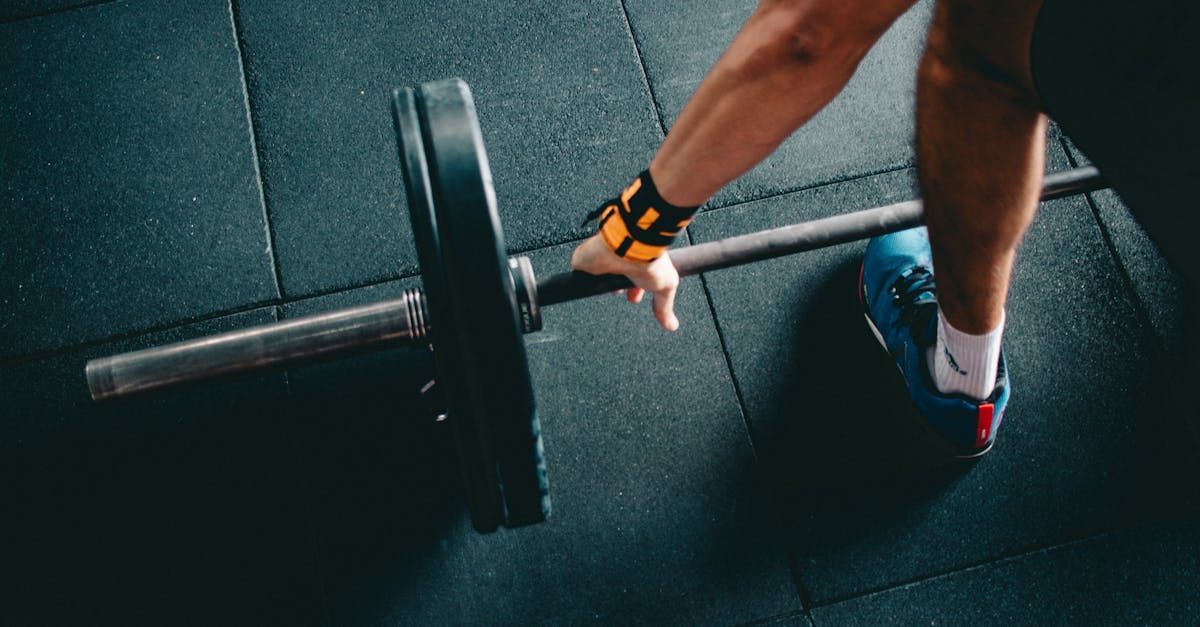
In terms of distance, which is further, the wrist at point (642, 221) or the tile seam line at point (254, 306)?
the tile seam line at point (254, 306)

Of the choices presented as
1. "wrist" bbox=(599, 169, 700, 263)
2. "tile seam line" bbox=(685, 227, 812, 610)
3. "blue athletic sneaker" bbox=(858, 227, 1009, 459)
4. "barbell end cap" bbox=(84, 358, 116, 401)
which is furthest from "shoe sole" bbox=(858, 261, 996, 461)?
"barbell end cap" bbox=(84, 358, 116, 401)

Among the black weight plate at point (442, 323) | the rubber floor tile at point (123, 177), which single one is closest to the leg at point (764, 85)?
the black weight plate at point (442, 323)

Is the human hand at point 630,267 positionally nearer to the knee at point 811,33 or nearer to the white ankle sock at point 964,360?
the knee at point 811,33

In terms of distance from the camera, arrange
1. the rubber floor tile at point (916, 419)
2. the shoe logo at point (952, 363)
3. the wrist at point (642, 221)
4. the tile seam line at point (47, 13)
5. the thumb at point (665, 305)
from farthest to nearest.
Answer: the tile seam line at point (47, 13) → the rubber floor tile at point (916, 419) → the shoe logo at point (952, 363) → the thumb at point (665, 305) → the wrist at point (642, 221)

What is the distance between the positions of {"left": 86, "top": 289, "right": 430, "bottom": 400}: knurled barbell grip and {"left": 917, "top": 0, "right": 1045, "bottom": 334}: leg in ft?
1.94

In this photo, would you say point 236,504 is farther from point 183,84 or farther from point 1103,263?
point 1103,263

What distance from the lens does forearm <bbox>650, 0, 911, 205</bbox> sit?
70 cm

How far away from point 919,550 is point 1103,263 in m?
0.55

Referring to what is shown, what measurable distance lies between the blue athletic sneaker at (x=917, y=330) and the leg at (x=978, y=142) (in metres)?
0.16

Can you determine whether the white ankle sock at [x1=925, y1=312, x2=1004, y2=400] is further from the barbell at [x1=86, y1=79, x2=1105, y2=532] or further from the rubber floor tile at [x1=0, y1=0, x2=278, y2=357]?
the rubber floor tile at [x1=0, y1=0, x2=278, y2=357]

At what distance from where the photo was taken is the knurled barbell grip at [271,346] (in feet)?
2.81

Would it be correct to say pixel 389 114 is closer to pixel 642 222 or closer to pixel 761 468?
pixel 642 222

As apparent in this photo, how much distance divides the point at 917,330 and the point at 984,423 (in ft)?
0.49

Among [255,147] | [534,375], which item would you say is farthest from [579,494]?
[255,147]
